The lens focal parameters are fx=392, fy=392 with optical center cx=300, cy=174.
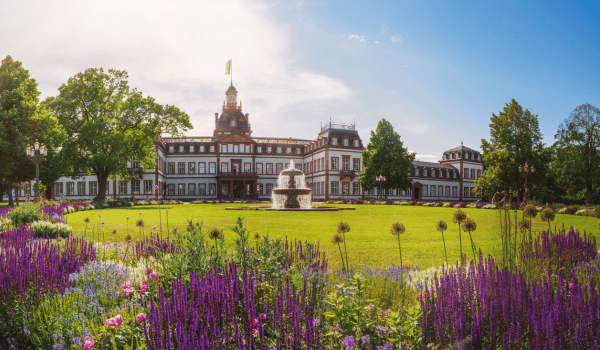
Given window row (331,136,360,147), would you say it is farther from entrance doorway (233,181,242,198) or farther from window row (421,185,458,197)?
window row (421,185,458,197)

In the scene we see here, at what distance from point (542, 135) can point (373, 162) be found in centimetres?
1726

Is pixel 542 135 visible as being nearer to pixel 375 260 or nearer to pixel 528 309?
pixel 375 260

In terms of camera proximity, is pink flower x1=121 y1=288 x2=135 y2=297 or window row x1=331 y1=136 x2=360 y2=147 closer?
pink flower x1=121 y1=288 x2=135 y2=297

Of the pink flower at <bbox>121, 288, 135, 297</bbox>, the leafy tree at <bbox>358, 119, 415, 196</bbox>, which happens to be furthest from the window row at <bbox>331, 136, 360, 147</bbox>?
the pink flower at <bbox>121, 288, 135, 297</bbox>

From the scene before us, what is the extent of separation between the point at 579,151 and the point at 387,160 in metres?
19.6

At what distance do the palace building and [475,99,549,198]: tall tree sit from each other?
59.4ft

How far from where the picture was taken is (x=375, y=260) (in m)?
7.91

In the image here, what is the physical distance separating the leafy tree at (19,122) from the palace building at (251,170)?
20.4 m

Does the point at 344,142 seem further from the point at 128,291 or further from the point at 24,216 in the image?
the point at 128,291

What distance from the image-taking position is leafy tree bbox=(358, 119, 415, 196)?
148 feet

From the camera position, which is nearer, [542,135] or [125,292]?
[125,292]

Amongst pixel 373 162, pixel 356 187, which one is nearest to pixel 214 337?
pixel 373 162

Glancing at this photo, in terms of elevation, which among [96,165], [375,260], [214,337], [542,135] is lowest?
[375,260]

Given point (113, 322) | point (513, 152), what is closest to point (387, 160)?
point (513, 152)
